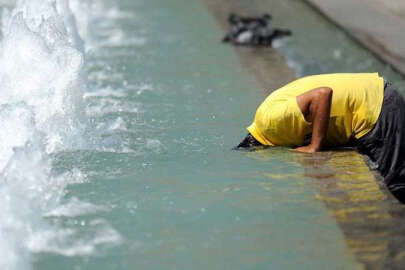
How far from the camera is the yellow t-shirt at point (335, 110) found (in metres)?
6.09

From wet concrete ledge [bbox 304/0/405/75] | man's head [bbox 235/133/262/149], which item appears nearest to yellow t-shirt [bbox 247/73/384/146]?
man's head [bbox 235/133/262/149]

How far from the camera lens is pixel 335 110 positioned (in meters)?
6.12

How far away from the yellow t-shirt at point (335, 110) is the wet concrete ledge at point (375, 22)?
3674 millimetres

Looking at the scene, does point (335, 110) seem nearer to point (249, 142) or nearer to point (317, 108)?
point (317, 108)

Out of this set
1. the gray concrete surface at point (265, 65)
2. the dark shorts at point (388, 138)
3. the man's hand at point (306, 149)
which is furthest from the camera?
the gray concrete surface at point (265, 65)

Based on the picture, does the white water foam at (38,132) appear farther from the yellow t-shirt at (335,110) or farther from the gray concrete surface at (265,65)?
the gray concrete surface at (265,65)

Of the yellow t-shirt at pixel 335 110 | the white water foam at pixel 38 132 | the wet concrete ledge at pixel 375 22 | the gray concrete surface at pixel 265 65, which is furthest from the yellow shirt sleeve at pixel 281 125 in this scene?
the wet concrete ledge at pixel 375 22

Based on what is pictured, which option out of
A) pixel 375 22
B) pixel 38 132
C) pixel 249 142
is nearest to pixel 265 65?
pixel 375 22

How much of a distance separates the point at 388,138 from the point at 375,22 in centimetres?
656

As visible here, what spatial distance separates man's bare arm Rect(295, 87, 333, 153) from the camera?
6.01 m

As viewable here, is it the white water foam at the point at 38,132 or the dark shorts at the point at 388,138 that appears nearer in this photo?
the white water foam at the point at 38,132

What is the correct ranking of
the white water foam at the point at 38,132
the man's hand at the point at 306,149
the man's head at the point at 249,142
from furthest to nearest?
the man's head at the point at 249,142, the man's hand at the point at 306,149, the white water foam at the point at 38,132

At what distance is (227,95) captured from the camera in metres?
8.58

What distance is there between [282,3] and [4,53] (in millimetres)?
6500
